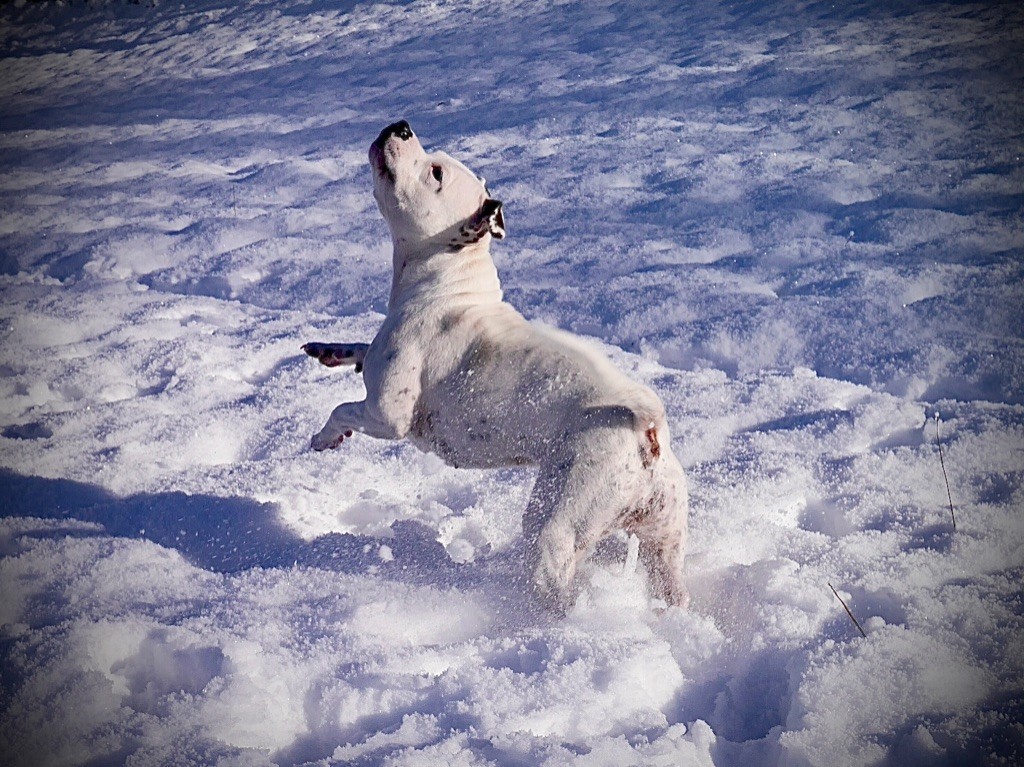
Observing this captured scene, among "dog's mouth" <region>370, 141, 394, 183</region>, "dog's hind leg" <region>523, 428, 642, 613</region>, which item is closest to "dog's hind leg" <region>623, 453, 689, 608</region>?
"dog's hind leg" <region>523, 428, 642, 613</region>

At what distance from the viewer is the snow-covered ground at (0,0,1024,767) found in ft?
6.03

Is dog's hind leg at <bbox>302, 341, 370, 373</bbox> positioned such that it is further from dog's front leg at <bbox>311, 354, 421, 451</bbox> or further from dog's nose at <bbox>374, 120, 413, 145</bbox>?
dog's nose at <bbox>374, 120, 413, 145</bbox>

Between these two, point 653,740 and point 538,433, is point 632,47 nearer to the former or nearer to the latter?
point 538,433

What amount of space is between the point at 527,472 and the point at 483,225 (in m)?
1.09

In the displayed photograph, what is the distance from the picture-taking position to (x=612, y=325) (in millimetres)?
4180

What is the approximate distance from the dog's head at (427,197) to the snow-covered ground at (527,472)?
3.38ft

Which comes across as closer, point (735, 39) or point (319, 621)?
point (319, 621)

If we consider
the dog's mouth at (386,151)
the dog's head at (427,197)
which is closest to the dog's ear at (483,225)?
the dog's head at (427,197)

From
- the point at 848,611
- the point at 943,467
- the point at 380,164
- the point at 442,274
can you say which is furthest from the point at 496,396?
the point at 943,467

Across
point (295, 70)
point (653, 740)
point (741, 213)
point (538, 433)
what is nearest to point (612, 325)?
point (741, 213)

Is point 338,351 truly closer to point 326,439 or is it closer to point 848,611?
point 326,439

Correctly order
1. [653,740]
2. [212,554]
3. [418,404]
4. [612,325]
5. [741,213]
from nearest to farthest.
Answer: [653,740] → [418,404] → [212,554] → [612,325] → [741,213]

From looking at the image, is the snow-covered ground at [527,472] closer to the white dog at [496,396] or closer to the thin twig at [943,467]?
the thin twig at [943,467]

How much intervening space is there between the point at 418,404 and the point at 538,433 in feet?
1.45
